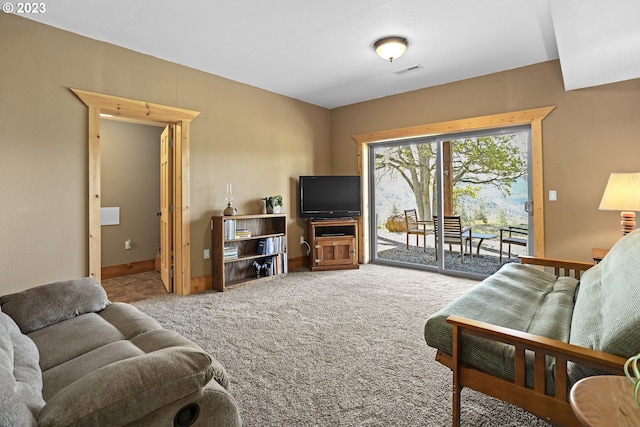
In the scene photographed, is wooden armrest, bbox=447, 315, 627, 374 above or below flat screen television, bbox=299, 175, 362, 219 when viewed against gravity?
below

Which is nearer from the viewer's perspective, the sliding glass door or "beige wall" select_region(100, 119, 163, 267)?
the sliding glass door

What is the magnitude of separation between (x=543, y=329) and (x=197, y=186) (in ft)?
12.1

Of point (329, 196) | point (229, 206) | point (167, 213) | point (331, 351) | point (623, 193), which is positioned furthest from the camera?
point (329, 196)

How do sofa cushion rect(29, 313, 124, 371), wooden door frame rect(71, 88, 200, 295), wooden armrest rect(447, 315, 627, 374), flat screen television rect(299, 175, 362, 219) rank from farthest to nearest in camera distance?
flat screen television rect(299, 175, 362, 219) < wooden door frame rect(71, 88, 200, 295) < sofa cushion rect(29, 313, 124, 371) < wooden armrest rect(447, 315, 627, 374)

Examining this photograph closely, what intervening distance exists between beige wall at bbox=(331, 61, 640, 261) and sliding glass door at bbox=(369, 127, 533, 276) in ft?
1.05

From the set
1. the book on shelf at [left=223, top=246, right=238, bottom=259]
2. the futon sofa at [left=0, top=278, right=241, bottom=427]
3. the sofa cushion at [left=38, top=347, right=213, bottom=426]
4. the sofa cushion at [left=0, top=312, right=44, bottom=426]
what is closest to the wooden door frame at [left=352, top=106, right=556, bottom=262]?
the book on shelf at [left=223, top=246, right=238, bottom=259]

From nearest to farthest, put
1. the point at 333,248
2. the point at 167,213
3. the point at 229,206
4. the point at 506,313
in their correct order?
the point at 506,313 < the point at 167,213 < the point at 229,206 < the point at 333,248

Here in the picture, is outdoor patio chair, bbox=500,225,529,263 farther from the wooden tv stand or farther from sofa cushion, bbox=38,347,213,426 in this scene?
sofa cushion, bbox=38,347,213,426

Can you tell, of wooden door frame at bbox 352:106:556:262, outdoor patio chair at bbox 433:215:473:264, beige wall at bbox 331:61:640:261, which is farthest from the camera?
outdoor patio chair at bbox 433:215:473:264

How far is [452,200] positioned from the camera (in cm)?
481

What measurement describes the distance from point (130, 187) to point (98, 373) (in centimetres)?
492

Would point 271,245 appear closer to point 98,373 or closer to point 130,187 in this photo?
point 130,187

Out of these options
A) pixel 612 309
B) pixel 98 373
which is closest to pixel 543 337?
pixel 612 309

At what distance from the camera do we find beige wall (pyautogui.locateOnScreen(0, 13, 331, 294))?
2781 mm
